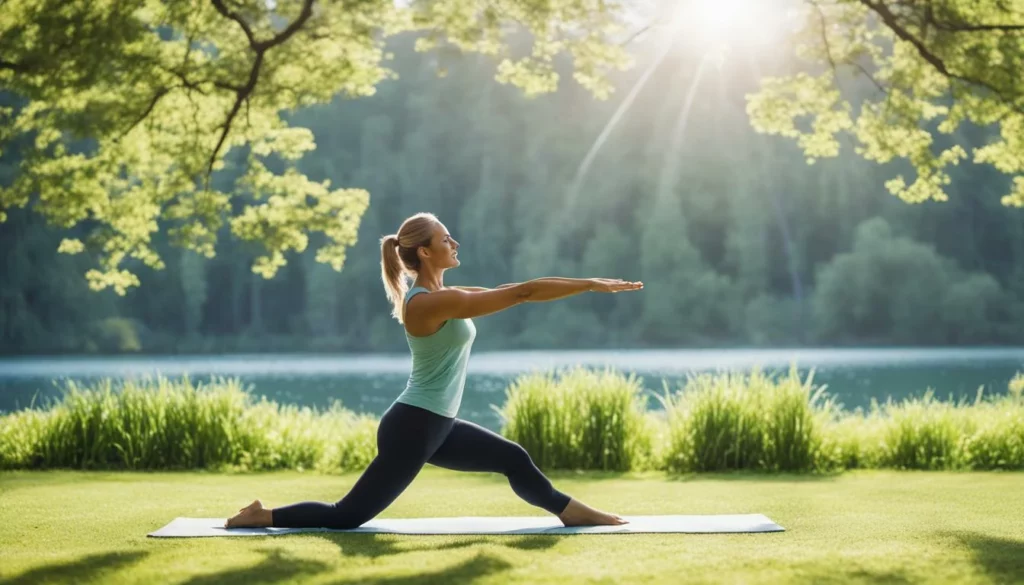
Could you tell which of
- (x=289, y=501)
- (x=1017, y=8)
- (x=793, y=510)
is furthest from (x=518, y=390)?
(x=1017, y=8)

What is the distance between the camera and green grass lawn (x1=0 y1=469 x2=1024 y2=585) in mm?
4203

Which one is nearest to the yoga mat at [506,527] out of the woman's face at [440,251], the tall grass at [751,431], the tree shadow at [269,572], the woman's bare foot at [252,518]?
the woman's bare foot at [252,518]

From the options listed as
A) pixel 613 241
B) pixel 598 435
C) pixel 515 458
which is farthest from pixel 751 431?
pixel 613 241

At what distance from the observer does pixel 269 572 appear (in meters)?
4.23

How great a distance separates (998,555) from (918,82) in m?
7.32

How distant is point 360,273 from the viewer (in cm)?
6119

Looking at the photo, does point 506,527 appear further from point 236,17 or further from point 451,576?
point 236,17

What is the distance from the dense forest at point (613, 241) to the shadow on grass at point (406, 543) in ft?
161

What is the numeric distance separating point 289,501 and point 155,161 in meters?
5.70

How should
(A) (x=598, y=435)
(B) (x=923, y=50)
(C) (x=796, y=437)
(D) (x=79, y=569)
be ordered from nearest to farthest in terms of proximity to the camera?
(D) (x=79, y=569) < (B) (x=923, y=50) < (C) (x=796, y=437) < (A) (x=598, y=435)

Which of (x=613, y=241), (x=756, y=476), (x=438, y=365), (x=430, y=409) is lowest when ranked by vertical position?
(x=756, y=476)

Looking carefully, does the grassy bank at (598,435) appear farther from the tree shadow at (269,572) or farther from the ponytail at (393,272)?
the tree shadow at (269,572)

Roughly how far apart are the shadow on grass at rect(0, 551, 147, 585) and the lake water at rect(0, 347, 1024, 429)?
16163mm

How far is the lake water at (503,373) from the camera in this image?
28.4m
